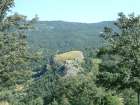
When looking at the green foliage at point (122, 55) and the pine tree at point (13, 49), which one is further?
the green foliage at point (122, 55)

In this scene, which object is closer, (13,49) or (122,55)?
(13,49)

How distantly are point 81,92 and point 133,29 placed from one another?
2441 inches

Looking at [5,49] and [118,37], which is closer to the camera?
[5,49]

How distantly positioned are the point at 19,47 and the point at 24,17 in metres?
1.98

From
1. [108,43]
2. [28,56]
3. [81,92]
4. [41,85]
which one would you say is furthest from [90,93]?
[41,85]

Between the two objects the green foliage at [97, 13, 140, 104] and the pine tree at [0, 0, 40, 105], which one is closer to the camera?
the pine tree at [0, 0, 40, 105]

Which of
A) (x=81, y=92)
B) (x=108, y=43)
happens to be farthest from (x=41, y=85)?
(x=108, y=43)

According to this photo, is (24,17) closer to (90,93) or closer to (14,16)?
(14,16)

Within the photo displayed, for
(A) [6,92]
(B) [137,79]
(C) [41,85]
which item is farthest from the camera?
(C) [41,85]

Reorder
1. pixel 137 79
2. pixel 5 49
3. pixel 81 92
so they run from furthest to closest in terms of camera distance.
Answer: pixel 81 92
pixel 137 79
pixel 5 49

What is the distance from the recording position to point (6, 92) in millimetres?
29531

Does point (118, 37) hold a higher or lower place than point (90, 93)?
higher

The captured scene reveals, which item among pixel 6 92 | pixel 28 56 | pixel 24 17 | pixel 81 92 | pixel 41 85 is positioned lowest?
pixel 41 85

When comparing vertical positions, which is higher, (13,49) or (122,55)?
(13,49)
